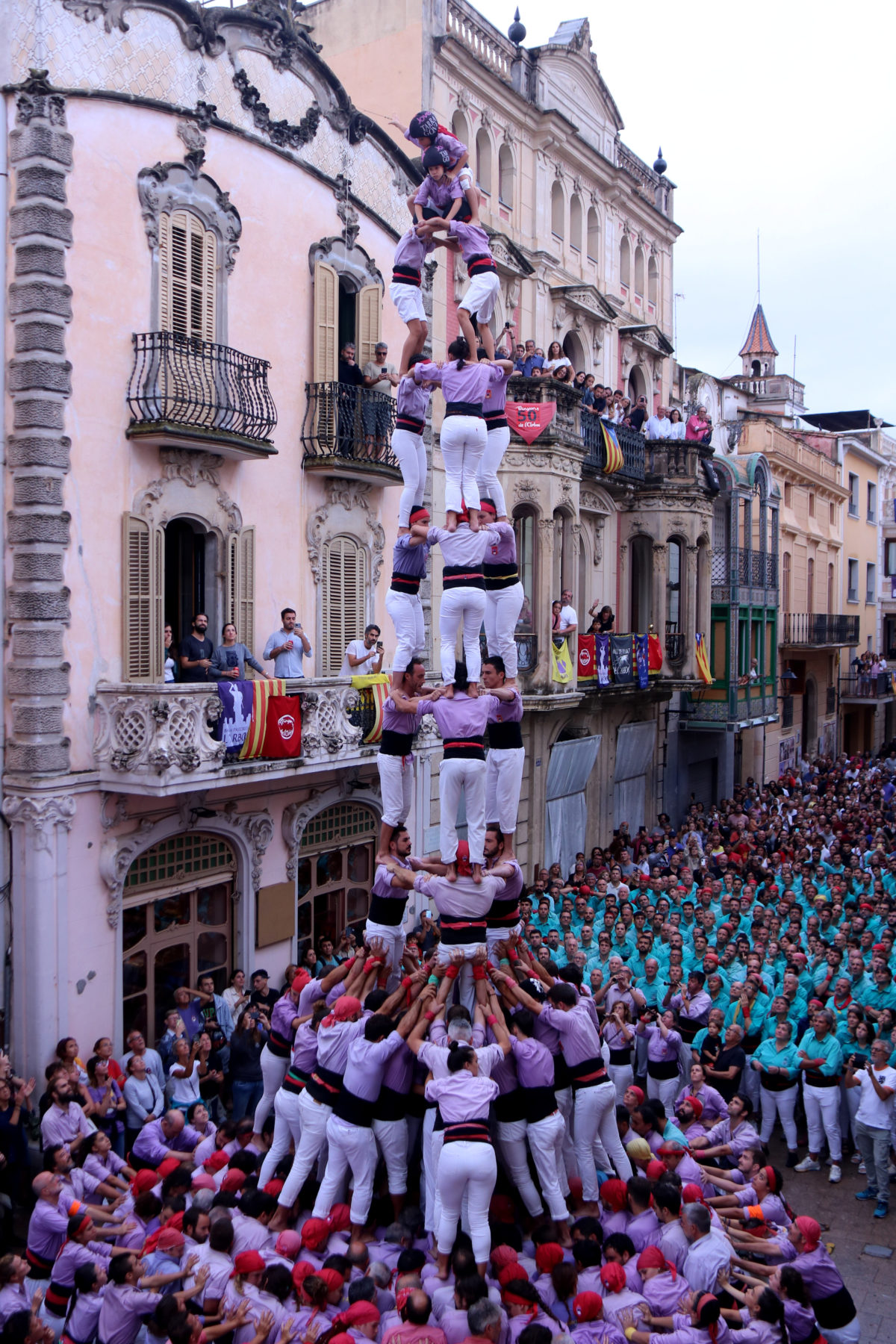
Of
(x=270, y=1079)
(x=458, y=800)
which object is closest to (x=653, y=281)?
(x=458, y=800)

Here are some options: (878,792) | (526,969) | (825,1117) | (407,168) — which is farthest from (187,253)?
(878,792)

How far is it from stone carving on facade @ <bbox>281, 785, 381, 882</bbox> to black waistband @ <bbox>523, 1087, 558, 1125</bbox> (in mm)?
7725

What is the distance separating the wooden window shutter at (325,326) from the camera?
17406 millimetres

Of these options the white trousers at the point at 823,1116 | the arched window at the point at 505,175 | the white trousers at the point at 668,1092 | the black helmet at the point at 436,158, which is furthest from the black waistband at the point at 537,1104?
the arched window at the point at 505,175

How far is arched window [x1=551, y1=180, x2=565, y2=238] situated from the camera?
25000 millimetres

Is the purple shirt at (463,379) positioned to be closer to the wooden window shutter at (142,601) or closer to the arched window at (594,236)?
the wooden window shutter at (142,601)

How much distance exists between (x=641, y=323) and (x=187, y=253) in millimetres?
16754

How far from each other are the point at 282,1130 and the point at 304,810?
718 cm

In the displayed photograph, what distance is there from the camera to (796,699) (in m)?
41.3

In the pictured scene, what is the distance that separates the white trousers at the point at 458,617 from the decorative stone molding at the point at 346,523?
7.70 metres

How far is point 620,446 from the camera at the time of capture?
83.0 ft

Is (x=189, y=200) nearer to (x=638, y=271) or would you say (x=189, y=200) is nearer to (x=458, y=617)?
(x=458, y=617)

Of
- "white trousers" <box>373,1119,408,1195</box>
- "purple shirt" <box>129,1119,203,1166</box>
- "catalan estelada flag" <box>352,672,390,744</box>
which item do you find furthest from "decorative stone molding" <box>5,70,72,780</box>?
"white trousers" <box>373,1119,408,1195</box>

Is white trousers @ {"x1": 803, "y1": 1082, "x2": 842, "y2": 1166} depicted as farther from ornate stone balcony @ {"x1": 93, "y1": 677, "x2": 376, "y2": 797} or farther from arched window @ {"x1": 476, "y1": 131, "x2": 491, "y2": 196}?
arched window @ {"x1": 476, "y1": 131, "x2": 491, "y2": 196}
